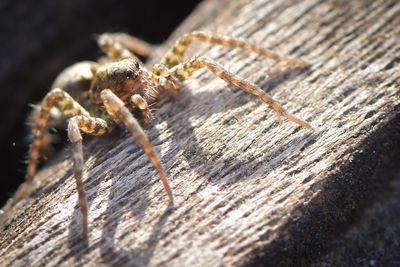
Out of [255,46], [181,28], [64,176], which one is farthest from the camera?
[181,28]

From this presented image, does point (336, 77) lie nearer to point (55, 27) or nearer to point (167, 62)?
point (167, 62)

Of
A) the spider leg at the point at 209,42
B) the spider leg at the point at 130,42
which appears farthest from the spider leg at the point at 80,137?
the spider leg at the point at 130,42

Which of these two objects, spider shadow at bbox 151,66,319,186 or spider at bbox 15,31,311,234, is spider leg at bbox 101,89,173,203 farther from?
spider shadow at bbox 151,66,319,186

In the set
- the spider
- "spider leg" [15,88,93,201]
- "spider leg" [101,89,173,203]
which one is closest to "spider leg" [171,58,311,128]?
the spider

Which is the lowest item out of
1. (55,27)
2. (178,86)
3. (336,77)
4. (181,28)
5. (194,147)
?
(336,77)

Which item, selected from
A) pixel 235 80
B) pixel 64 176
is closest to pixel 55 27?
pixel 64 176

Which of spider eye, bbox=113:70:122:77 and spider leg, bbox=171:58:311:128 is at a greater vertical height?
spider eye, bbox=113:70:122:77

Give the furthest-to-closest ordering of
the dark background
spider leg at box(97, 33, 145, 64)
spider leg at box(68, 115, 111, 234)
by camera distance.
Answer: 1. spider leg at box(97, 33, 145, 64)
2. the dark background
3. spider leg at box(68, 115, 111, 234)
